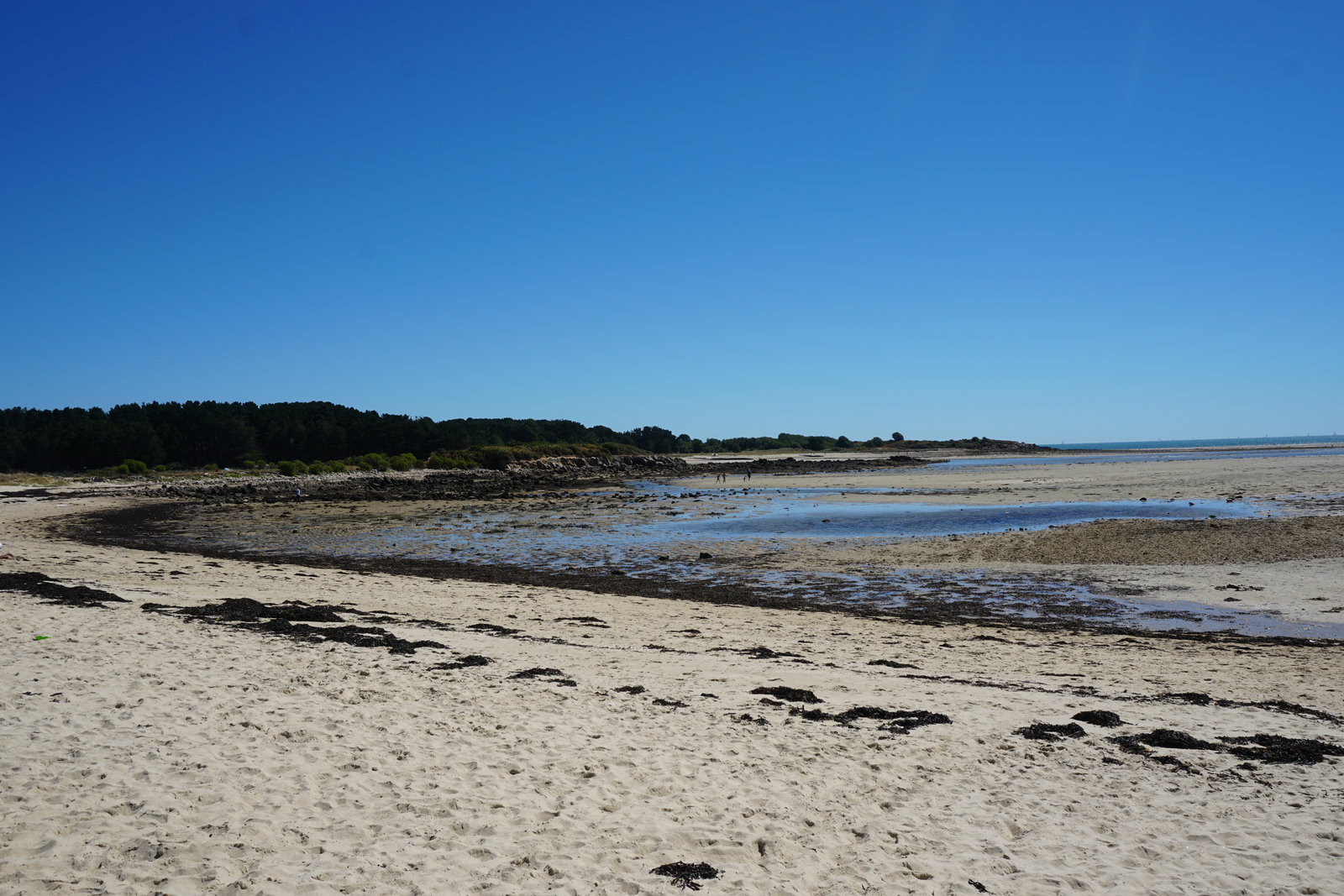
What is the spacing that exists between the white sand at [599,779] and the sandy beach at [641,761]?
28mm

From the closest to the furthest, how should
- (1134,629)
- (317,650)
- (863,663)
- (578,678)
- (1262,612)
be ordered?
(578,678), (317,650), (863,663), (1134,629), (1262,612)

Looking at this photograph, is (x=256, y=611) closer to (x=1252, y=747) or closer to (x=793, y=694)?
(x=793, y=694)

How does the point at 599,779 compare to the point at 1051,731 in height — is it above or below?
above

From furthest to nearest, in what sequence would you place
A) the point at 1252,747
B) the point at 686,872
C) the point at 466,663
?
the point at 466,663, the point at 1252,747, the point at 686,872

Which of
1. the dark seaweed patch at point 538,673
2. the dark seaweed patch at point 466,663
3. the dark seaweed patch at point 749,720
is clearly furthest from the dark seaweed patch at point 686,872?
the dark seaweed patch at point 466,663

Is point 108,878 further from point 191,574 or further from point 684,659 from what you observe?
point 191,574

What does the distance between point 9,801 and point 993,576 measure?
18.9 m

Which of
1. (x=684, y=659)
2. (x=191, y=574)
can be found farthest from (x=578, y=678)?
(x=191, y=574)

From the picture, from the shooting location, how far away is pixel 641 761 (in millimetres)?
6734

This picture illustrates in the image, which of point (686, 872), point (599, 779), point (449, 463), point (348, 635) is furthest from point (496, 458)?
point (686, 872)

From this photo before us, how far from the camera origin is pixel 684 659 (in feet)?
35.3

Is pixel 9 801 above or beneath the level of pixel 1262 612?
above

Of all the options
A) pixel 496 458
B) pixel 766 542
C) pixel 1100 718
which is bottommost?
pixel 766 542

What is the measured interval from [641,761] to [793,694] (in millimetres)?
2714
